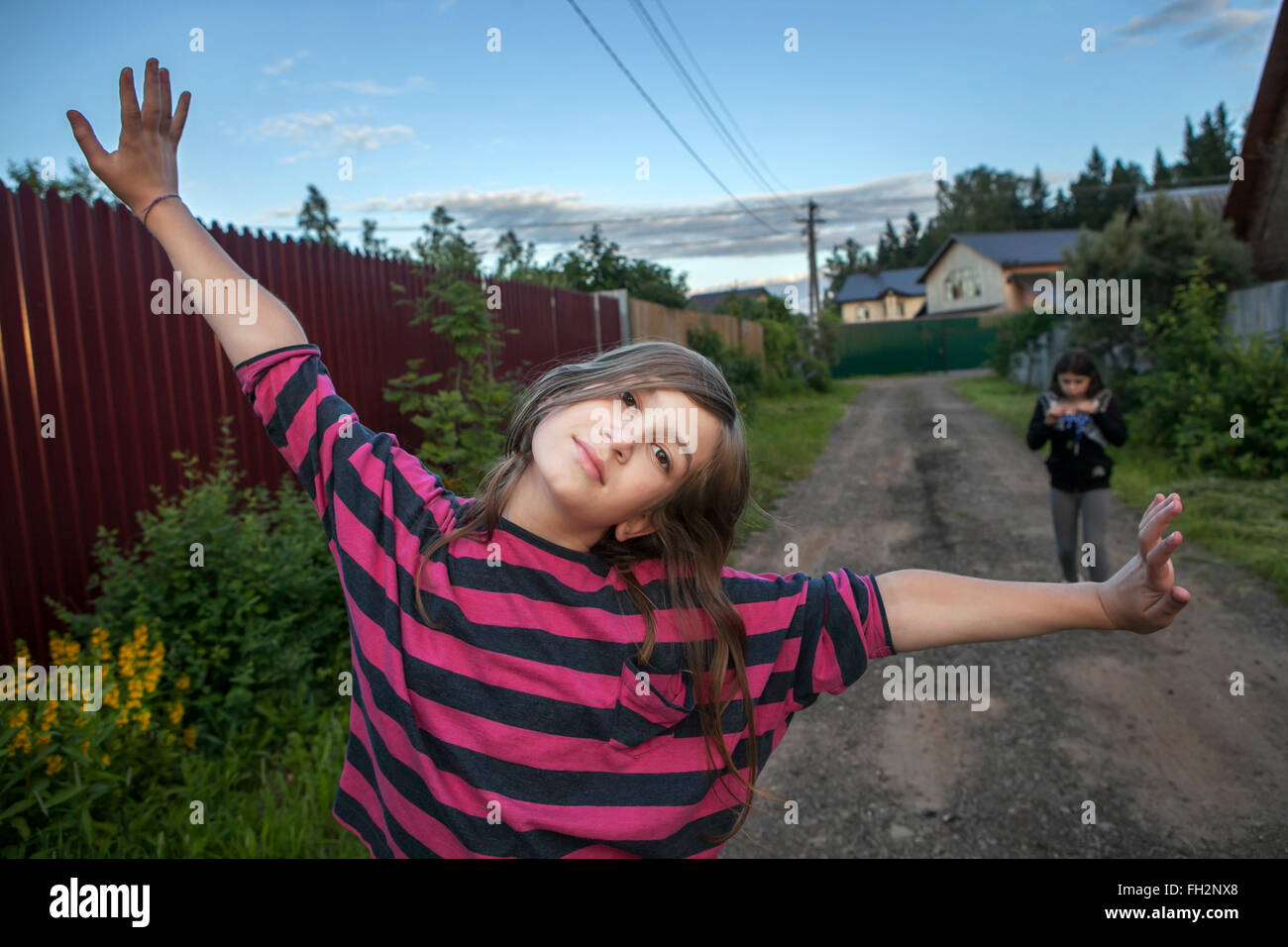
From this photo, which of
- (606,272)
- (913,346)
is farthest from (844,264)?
(606,272)

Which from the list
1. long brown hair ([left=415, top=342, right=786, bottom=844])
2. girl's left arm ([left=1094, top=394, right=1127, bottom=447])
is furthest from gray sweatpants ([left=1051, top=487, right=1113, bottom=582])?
long brown hair ([left=415, top=342, right=786, bottom=844])

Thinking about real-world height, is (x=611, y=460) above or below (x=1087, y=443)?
above

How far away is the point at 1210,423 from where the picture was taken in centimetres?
943

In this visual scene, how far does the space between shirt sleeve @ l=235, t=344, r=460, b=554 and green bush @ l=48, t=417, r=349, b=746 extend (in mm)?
2695

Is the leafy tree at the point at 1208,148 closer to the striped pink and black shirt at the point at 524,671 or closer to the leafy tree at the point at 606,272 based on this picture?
the leafy tree at the point at 606,272

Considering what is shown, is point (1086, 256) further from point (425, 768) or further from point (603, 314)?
point (425, 768)

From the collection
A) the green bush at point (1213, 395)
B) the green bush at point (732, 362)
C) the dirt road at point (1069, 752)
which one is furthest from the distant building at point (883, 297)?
the dirt road at point (1069, 752)

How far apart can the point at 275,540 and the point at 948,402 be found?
20075mm

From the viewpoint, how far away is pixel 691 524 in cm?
132

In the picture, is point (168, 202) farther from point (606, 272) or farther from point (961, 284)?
point (961, 284)

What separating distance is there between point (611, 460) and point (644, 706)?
338 mm

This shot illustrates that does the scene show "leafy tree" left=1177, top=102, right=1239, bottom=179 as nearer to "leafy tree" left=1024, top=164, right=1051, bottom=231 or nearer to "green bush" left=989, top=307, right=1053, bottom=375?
"leafy tree" left=1024, top=164, right=1051, bottom=231

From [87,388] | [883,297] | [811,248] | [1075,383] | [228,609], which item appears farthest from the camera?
[883,297]
